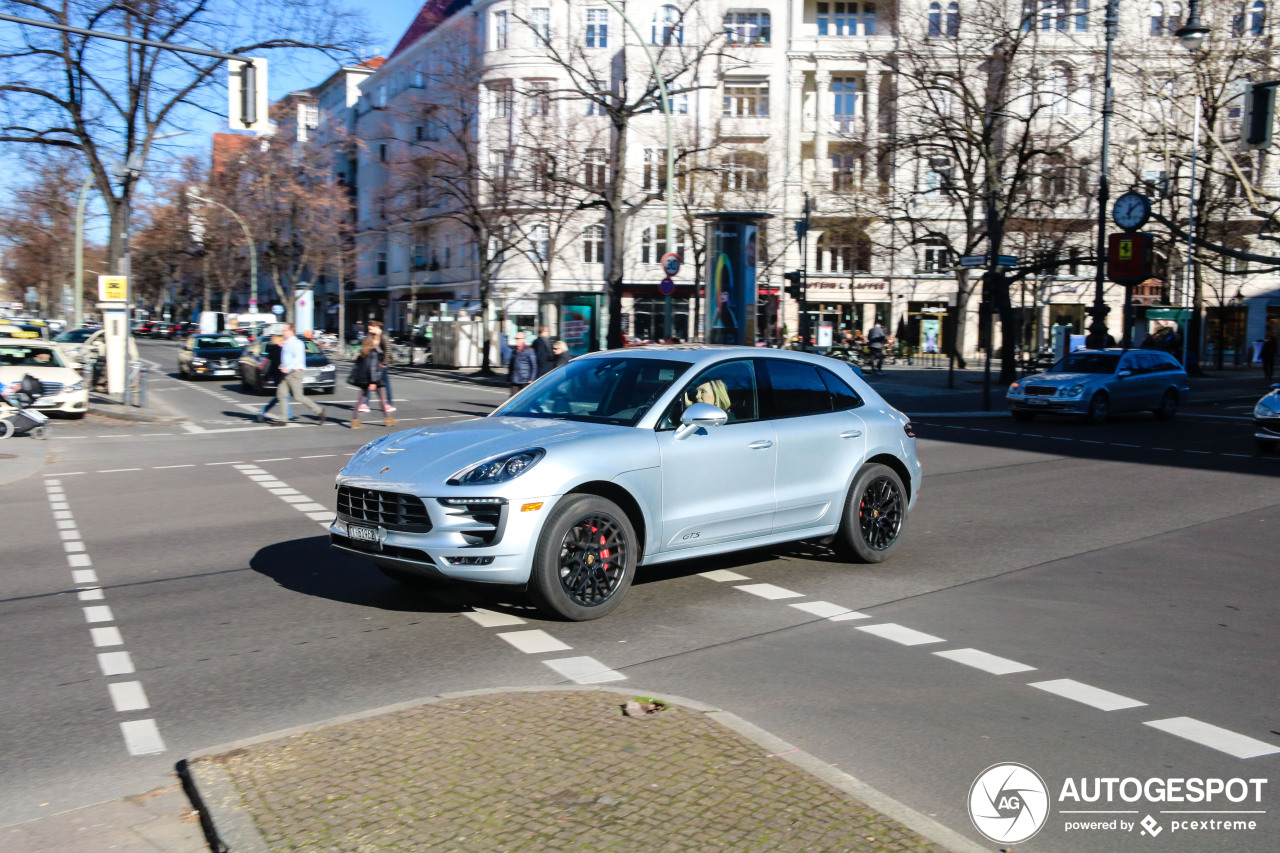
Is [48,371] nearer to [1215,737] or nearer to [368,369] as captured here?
[368,369]

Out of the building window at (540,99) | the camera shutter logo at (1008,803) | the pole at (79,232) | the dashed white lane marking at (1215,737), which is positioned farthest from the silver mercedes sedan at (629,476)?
the pole at (79,232)

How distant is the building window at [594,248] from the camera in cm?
5853

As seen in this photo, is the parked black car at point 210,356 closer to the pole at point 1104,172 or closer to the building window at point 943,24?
the building window at point 943,24

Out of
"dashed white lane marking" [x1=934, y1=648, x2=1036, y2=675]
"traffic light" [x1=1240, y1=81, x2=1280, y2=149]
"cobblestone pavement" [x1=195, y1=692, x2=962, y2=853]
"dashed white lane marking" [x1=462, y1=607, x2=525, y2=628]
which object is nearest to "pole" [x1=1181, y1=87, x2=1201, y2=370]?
"traffic light" [x1=1240, y1=81, x2=1280, y2=149]

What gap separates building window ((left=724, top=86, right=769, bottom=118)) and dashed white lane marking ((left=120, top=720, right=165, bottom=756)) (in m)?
56.3

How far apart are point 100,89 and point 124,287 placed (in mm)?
4511

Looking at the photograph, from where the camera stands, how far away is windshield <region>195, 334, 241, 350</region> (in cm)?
3909

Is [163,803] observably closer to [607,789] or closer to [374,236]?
[607,789]

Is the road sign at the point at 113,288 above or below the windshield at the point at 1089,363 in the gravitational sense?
above

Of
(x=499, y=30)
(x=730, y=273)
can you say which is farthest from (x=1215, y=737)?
(x=499, y=30)

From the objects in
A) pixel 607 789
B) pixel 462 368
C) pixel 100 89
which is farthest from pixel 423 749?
pixel 462 368

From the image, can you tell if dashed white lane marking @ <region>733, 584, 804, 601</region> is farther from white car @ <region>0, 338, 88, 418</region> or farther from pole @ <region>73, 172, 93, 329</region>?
pole @ <region>73, 172, 93, 329</region>

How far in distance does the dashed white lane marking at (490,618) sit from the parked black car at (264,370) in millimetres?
23430

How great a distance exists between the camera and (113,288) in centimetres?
2505
